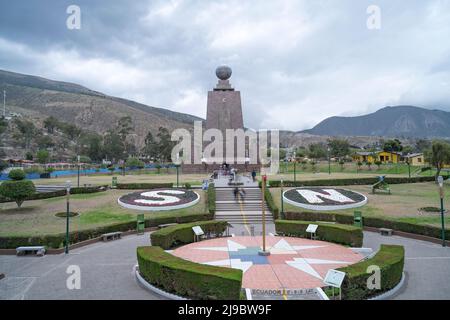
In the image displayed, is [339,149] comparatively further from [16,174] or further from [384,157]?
[16,174]

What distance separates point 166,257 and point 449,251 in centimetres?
1345

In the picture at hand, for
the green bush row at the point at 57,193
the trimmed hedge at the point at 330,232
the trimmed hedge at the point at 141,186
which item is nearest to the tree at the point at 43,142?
the trimmed hedge at the point at 141,186

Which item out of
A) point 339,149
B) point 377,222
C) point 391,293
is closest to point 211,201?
point 377,222

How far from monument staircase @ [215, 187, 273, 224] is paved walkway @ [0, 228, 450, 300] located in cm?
784

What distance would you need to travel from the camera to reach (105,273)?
42.0 ft

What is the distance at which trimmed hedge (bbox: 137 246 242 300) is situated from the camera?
962 centimetres

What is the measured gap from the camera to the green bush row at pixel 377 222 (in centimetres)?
1798

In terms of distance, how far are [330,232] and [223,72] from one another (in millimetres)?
44549

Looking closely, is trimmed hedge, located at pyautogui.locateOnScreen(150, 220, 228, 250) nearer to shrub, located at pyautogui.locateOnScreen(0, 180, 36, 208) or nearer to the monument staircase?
the monument staircase

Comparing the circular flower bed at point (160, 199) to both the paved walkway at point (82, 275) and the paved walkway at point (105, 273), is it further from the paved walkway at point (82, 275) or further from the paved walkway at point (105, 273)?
the paved walkway at point (82, 275)

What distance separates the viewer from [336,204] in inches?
996

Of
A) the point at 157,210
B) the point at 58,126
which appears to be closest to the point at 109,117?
the point at 58,126

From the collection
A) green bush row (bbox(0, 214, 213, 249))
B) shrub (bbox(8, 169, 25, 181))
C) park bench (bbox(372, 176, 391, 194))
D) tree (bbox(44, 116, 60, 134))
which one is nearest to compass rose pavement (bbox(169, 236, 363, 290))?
green bush row (bbox(0, 214, 213, 249))

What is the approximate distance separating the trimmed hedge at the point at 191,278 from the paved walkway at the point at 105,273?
2.10 ft
